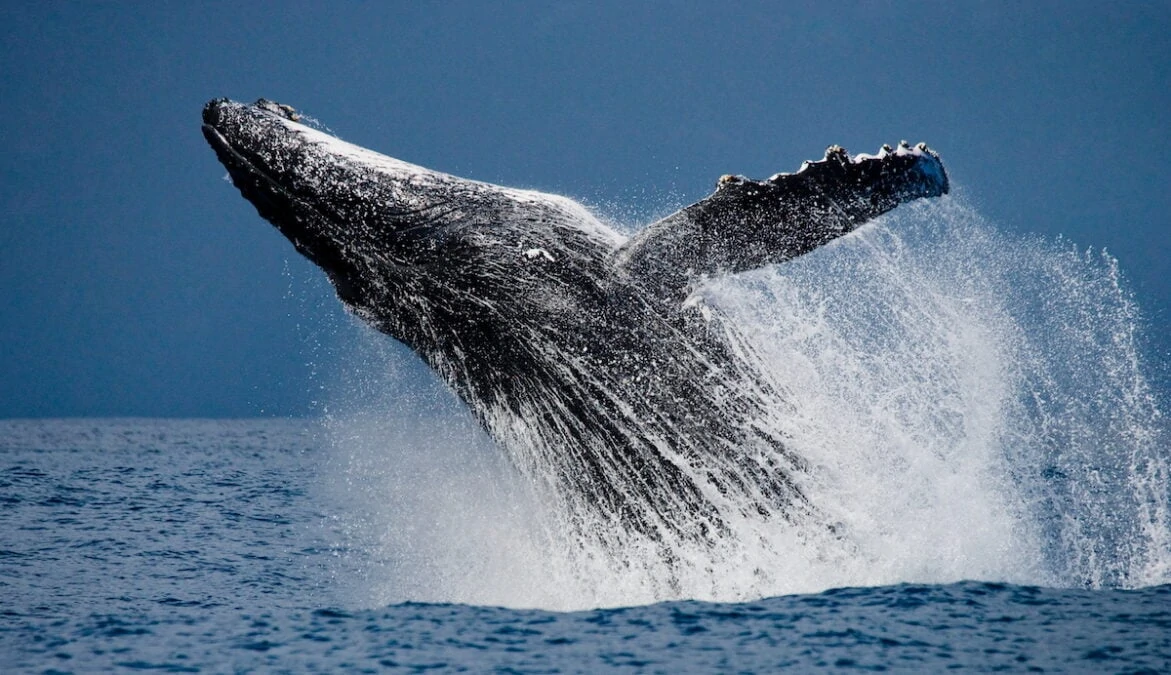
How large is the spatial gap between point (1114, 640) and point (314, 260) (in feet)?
19.7

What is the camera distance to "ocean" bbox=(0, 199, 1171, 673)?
620 cm

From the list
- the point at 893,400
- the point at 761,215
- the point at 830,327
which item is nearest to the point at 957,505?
the point at 893,400

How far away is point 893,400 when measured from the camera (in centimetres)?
878

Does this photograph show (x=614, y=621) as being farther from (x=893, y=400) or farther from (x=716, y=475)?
(x=893, y=400)

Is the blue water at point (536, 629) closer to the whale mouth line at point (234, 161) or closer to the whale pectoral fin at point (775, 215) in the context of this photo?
the whale pectoral fin at point (775, 215)

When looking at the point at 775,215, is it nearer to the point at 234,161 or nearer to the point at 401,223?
the point at 401,223

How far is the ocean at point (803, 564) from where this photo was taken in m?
6.20

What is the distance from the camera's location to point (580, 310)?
753 centimetres

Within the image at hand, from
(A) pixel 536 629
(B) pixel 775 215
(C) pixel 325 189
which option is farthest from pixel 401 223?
(A) pixel 536 629

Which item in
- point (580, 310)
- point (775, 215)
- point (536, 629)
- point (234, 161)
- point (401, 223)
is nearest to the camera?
point (536, 629)

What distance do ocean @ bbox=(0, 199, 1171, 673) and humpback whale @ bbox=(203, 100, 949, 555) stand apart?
221mm

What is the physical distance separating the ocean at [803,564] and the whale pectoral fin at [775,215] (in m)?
0.35

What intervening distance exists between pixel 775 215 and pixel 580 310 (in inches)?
60.4

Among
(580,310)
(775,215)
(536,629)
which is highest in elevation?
(775,215)
